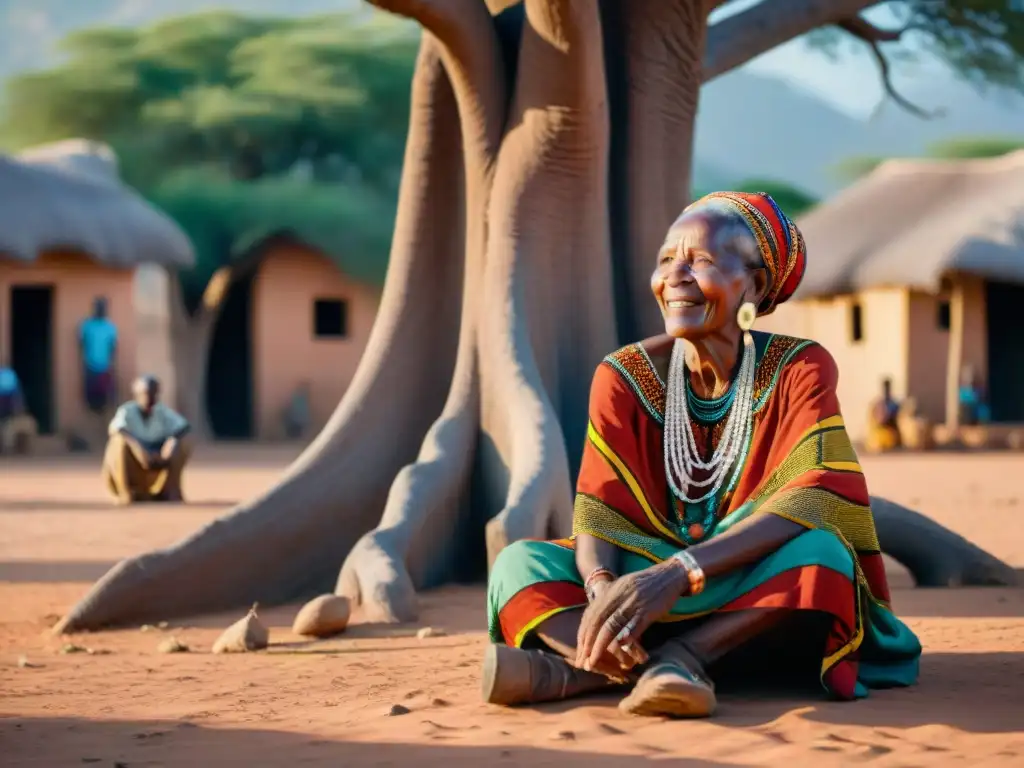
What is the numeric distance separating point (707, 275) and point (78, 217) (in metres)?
16.4

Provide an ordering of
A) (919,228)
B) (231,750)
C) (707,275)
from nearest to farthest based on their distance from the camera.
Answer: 1. (231,750)
2. (707,275)
3. (919,228)

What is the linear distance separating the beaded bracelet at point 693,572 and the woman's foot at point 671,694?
0.60 feet

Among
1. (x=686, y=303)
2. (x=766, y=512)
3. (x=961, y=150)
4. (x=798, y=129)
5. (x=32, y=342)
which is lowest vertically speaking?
(x=766, y=512)

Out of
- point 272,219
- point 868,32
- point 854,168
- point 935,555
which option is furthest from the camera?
point 854,168

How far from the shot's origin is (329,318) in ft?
81.1

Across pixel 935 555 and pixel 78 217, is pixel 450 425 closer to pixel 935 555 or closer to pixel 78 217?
pixel 935 555

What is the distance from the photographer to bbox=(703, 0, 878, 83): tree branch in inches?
334

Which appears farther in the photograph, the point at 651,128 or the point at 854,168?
the point at 854,168

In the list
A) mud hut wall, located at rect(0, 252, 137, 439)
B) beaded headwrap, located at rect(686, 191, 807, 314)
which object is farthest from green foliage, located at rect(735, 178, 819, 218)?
beaded headwrap, located at rect(686, 191, 807, 314)

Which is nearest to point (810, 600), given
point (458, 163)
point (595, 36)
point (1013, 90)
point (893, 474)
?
point (595, 36)

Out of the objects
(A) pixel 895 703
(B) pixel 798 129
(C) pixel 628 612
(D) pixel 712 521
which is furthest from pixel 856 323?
(B) pixel 798 129

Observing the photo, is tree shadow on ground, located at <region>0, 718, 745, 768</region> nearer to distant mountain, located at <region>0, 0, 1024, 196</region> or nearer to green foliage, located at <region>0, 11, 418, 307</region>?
green foliage, located at <region>0, 11, 418, 307</region>

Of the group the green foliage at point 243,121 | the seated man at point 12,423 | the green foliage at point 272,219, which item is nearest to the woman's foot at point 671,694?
the seated man at point 12,423

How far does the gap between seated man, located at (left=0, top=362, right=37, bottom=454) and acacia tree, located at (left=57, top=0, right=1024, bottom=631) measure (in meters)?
12.5
